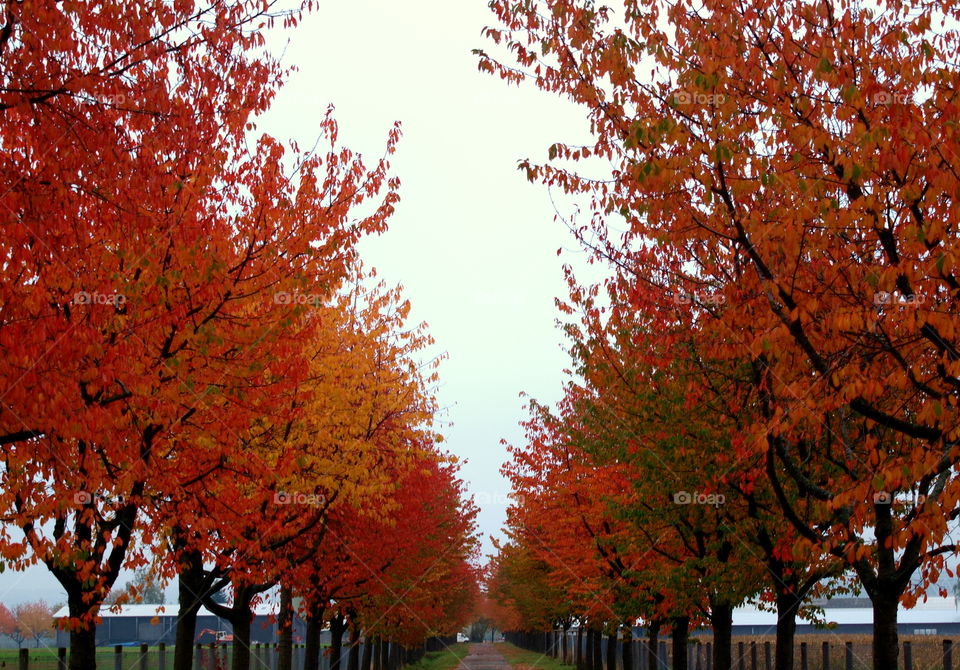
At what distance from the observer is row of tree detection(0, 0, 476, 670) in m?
7.49

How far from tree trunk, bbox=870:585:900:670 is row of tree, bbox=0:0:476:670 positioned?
23.2 ft

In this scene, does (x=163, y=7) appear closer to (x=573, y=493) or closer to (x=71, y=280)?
(x=71, y=280)

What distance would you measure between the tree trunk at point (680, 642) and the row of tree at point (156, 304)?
8.58m

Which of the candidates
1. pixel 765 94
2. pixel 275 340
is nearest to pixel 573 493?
pixel 275 340

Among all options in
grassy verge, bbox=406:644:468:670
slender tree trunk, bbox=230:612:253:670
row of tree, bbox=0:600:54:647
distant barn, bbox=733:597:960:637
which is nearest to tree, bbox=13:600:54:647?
row of tree, bbox=0:600:54:647

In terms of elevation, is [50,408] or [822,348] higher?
[822,348]

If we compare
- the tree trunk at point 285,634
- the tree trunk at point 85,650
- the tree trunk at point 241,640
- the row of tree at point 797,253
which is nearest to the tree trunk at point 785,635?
the row of tree at point 797,253

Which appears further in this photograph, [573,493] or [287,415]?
[573,493]

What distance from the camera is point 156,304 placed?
9.66 m

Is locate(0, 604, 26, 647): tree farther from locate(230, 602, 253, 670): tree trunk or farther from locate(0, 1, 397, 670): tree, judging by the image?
locate(0, 1, 397, 670): tree

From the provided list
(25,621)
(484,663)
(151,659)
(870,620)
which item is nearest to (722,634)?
(151,659)

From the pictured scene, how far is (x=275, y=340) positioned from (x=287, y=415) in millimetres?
2537

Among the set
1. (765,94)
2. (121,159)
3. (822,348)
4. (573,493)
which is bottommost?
(573,493)

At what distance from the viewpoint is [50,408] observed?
24.6ft
